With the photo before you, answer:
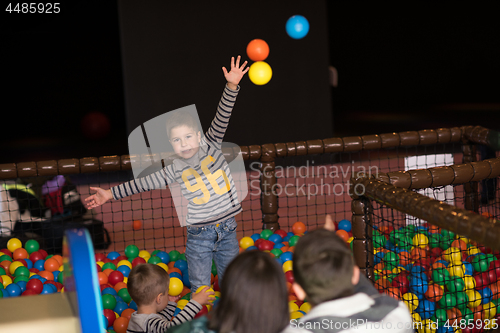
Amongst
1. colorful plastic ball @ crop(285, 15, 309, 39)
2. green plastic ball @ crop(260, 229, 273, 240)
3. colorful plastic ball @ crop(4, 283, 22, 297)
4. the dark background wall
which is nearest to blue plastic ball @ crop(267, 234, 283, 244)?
green plastic ball @ crop(260, 229, 273, 240)

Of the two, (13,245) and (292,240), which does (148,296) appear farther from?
(13,245)

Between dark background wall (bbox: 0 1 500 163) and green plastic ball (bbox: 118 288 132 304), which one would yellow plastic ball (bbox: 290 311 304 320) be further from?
dark background wall (bbox: 0 1 500 163)

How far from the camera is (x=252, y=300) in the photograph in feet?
2.89

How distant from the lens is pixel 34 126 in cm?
577

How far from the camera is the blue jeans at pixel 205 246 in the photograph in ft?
6.16

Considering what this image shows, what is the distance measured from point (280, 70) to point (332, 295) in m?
4.33

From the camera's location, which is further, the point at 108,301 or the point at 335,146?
the point at 335,146

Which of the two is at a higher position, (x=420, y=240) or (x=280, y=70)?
(x=280, y=70)

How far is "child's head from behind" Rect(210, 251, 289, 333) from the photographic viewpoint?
0.88 metres

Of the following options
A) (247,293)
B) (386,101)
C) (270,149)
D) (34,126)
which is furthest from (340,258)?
(386,101)

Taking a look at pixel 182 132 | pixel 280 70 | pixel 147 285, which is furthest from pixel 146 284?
pixel 280 70

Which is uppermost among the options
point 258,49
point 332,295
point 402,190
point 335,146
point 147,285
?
point 258,49

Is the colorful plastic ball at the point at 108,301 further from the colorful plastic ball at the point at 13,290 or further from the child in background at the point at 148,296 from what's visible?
the child in background at the point at 148,296

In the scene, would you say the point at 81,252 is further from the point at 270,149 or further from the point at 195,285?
the point at 270,149
